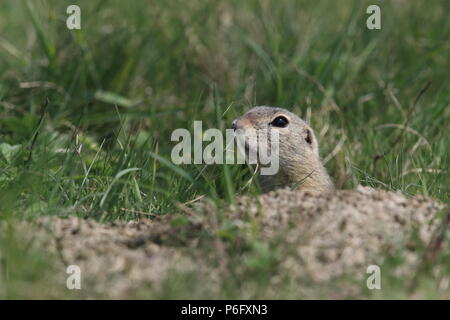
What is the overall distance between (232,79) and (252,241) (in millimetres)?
3867

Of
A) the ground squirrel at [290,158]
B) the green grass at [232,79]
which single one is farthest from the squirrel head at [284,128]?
the green grass at [232,79]

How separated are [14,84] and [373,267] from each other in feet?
13.8

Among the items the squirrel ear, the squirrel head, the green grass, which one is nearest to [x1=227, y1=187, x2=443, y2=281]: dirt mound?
the green grass

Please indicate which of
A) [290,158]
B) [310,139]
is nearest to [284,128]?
[290,158]

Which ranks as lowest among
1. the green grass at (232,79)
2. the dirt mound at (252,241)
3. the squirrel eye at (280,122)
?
the dirt mound at (252,241)

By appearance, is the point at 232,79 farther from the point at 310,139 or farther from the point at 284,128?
the point at 284,128

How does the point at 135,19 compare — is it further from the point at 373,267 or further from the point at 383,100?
the point at 373,267

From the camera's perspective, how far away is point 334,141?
19.7 ft

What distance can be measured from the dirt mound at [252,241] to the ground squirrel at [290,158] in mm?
1235

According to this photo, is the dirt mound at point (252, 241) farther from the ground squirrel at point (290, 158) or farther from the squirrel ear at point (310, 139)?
the squirrel ear at point (310, 139)

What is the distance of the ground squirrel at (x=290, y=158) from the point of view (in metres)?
5.11

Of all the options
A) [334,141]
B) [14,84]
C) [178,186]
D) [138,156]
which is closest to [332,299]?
[178,186]

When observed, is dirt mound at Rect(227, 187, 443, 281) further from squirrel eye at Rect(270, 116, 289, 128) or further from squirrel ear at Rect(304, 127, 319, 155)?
squirrel ear at Rect(304, 127, 319, 155)

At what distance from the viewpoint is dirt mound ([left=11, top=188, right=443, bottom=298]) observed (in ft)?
10.4
